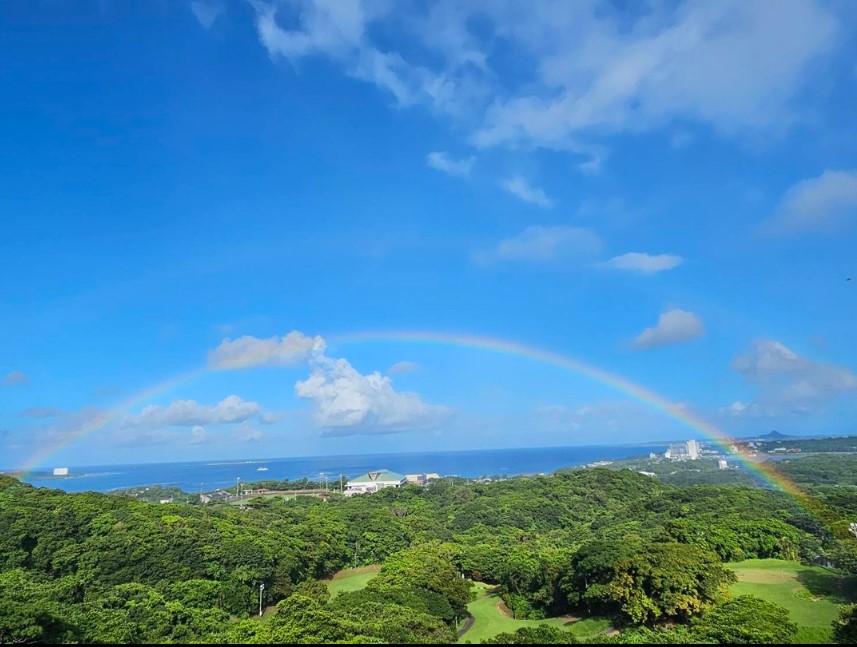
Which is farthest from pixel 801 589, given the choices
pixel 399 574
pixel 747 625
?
pixel 399 574

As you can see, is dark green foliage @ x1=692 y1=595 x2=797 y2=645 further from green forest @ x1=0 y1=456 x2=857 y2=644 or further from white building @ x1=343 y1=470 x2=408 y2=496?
white building @ x1=343 y1=470 x2=408 y2=496

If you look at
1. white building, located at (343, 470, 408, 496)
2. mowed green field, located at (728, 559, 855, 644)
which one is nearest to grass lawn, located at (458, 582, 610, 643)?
mowed green field, located at (728, 559, 855, 644)

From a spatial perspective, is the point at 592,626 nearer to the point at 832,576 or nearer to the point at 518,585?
the point at 518,585

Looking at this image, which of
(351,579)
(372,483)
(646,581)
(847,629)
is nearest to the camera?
(847,629)

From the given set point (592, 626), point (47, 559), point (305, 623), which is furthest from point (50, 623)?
point (592, 626)

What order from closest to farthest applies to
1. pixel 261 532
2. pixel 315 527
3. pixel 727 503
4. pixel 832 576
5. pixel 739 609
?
pixel 739 609, pixel 832 576, pixel 261 532, pixel 315 527, pixel 727 503

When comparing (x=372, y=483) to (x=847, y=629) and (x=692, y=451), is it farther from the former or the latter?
(x=692, y=451)
